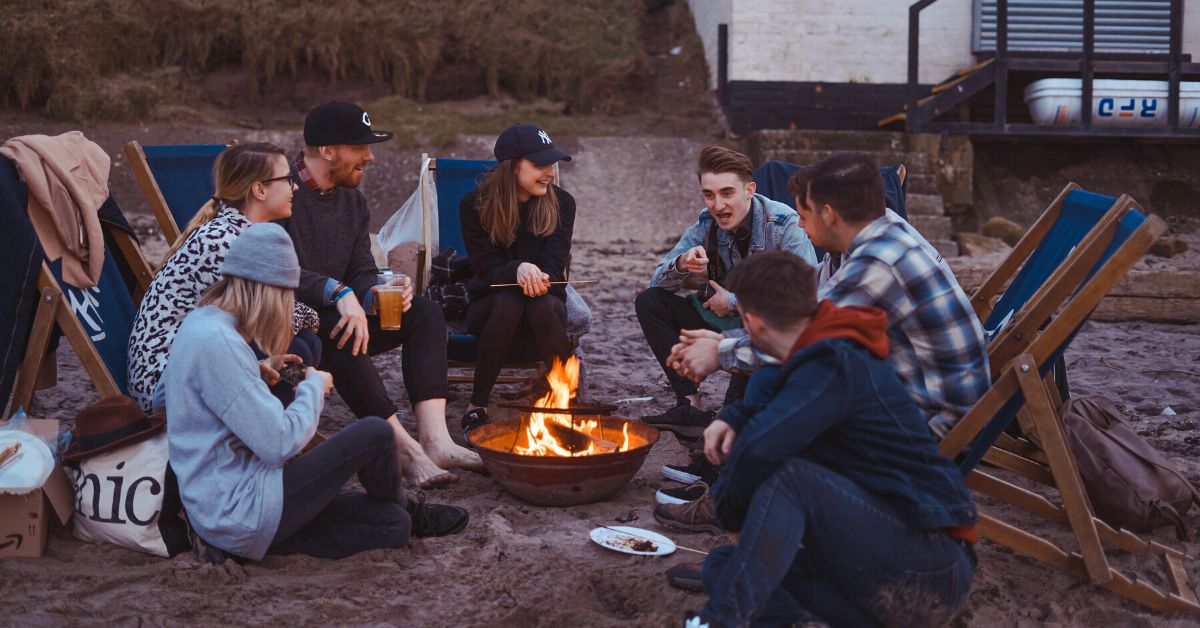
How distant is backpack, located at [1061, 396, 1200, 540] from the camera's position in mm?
3451

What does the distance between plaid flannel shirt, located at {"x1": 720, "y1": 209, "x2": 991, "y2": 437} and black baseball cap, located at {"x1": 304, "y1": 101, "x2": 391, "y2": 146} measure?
89.7 inches

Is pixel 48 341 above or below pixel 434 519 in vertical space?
above

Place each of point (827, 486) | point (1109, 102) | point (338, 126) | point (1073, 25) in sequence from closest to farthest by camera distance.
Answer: point (827, 486) < point (338, 126) < point (1109, 102) < point (1073, 25)

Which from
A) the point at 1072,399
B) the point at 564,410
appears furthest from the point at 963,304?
the point at 564,410

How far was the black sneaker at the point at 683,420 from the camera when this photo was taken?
4.79 m

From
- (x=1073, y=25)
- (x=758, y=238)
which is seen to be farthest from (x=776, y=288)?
(x=1073, y=25)

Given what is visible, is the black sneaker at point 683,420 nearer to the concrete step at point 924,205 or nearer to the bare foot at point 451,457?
the bare foot at point 451,457

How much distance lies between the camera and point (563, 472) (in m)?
3.71

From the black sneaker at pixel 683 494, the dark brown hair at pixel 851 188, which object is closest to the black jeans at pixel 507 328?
the black sneaker at pixel 683 494

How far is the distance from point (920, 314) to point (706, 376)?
750 mm

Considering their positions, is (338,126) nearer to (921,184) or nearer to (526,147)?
(526,147)

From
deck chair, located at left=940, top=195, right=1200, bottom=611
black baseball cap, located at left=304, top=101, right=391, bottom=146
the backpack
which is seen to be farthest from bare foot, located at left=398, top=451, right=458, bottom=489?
the backpack

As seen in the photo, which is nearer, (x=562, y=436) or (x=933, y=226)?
(x=562, y=436)

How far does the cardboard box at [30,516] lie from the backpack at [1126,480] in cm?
338
